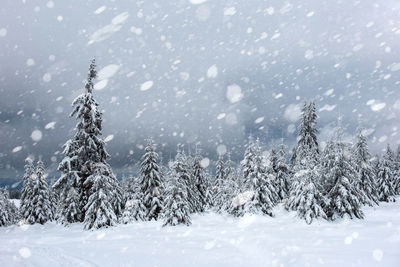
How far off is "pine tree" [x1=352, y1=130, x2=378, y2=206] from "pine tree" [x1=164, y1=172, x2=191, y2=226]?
24702 mm

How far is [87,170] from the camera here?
2086 cm

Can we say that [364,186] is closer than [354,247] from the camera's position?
No

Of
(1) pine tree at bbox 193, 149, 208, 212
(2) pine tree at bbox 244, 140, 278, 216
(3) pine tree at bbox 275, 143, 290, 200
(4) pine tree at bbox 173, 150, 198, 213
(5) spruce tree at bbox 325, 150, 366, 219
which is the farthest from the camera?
(1) pine tree at bbox 193, 149, 208, 212

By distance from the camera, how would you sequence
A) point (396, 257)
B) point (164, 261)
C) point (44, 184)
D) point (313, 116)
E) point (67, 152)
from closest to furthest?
point (396, 257) < point (164, 261) < point (67, 152) < point (44, 184) < point (313, 116)

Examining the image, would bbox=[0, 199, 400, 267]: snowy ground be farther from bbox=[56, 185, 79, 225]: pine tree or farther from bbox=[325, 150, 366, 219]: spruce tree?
bbox=[325, 150, 366, 219]: spruce tree

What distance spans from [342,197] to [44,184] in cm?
3799

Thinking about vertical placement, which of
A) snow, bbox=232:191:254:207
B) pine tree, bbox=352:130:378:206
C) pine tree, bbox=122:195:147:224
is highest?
pine tree, bbox=352:130:378:206

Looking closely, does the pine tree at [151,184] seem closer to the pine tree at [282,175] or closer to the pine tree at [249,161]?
the pine tree at [249,161]

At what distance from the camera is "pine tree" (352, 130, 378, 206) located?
34.8 meters

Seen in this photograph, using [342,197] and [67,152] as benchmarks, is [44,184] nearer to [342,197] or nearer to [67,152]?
[67,152]

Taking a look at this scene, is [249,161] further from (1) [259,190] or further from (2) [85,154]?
(2) [85,154]

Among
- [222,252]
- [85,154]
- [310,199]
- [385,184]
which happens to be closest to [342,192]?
[310,199]

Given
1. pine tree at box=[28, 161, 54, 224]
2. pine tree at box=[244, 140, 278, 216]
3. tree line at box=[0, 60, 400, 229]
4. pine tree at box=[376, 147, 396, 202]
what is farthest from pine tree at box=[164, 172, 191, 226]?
pine tree at box=[376, 147, 396, 202]

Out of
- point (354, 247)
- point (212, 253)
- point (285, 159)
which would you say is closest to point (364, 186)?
point (285, 159)
